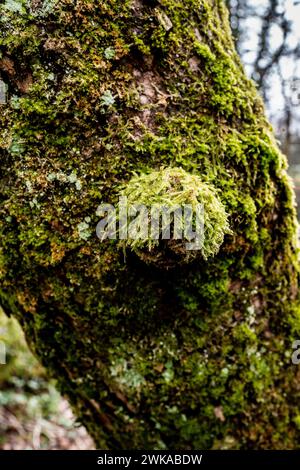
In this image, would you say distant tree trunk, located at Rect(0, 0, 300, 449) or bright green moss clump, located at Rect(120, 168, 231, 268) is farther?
distant tree trunk, located at Rect(0, 0, 300, 449)

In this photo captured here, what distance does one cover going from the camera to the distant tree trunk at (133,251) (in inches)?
48.1

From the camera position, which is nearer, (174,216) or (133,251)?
(174,216)

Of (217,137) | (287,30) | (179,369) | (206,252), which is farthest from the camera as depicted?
(287,30)

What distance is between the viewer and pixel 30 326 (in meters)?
1.59

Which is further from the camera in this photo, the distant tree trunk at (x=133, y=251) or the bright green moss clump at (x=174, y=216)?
the distant tree trunk at (x=133, y=251)

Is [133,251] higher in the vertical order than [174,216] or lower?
lower

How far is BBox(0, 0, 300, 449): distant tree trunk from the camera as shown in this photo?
1.22 meters

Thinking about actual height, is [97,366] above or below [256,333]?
below

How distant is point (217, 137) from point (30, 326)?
103 cm

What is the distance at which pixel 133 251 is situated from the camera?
4.05 feet

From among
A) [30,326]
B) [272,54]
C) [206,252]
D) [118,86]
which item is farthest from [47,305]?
Answer: [272,54]
